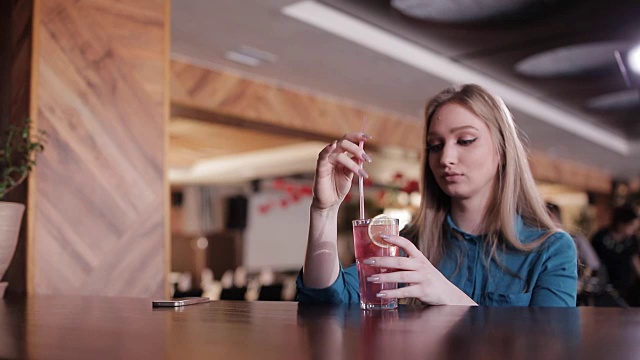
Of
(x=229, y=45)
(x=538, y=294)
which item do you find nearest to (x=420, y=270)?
(x=538, y=294)

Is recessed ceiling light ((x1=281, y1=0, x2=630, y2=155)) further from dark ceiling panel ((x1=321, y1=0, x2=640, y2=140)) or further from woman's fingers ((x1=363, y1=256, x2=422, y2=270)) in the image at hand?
woman's fingers ((x1=363, y1=256, x2=422, y2=270))

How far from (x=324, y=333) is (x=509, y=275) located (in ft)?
2.95

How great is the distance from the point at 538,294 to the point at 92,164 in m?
1.80

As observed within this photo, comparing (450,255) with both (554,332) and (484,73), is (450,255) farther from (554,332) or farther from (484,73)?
(484,73)

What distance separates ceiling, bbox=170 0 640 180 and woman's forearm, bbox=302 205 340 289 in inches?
97.7

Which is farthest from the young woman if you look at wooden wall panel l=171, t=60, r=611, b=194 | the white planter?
wooden wall panel l=171, t=60, r=611, b=194

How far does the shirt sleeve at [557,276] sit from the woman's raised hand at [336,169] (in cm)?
51

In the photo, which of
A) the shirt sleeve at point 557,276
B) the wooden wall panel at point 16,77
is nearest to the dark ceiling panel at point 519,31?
the wooden wall panel at point 16,77

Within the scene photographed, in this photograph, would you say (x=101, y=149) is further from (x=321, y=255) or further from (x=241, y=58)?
(x=241, y=58)

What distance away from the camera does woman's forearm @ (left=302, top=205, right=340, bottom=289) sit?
138 cm

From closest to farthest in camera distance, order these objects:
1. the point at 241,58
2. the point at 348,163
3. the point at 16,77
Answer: the point at 348,163
the point at 16,77
the point at 241,58

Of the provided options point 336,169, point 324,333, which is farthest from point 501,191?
point 324,333

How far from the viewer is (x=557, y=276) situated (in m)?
1.46

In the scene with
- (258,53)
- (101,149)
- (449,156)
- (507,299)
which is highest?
(258,53)
